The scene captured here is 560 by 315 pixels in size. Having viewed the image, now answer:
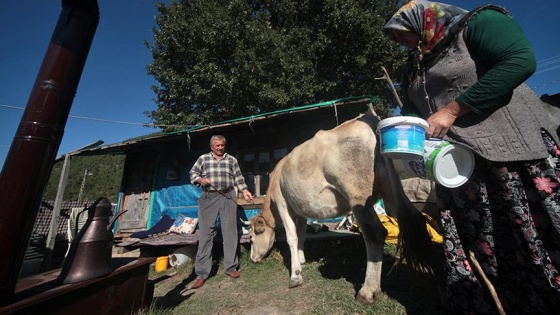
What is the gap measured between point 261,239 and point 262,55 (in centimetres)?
830

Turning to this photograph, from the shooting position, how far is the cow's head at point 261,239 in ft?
14.3

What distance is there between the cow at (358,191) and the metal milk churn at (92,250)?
2244 mm

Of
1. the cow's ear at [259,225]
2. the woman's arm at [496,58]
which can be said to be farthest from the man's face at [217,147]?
the woman's arm at [496,58]

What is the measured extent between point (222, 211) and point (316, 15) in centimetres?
1109

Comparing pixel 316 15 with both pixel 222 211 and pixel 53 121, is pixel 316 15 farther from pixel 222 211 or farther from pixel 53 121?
pixel 53 121

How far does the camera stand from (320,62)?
1191 cm

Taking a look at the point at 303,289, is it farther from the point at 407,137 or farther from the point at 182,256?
the point at 182,256

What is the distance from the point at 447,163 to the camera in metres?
1.33

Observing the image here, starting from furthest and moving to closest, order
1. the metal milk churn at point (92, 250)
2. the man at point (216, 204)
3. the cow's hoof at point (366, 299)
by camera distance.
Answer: the man at point (216, 204) → the cow's hoof at point (366, 299) → the metal milk churn at point (92, 250)

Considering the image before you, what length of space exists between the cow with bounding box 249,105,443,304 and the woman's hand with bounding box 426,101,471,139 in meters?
1.21

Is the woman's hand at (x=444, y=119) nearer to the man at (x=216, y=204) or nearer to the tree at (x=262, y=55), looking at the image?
the man at (x=216, y=204)

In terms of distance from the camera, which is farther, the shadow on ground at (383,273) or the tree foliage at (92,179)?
the tree foliage at (92,179)

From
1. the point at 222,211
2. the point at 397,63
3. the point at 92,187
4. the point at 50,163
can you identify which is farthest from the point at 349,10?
the point at 92,187

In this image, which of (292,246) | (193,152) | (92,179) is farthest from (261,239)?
(92,179)
